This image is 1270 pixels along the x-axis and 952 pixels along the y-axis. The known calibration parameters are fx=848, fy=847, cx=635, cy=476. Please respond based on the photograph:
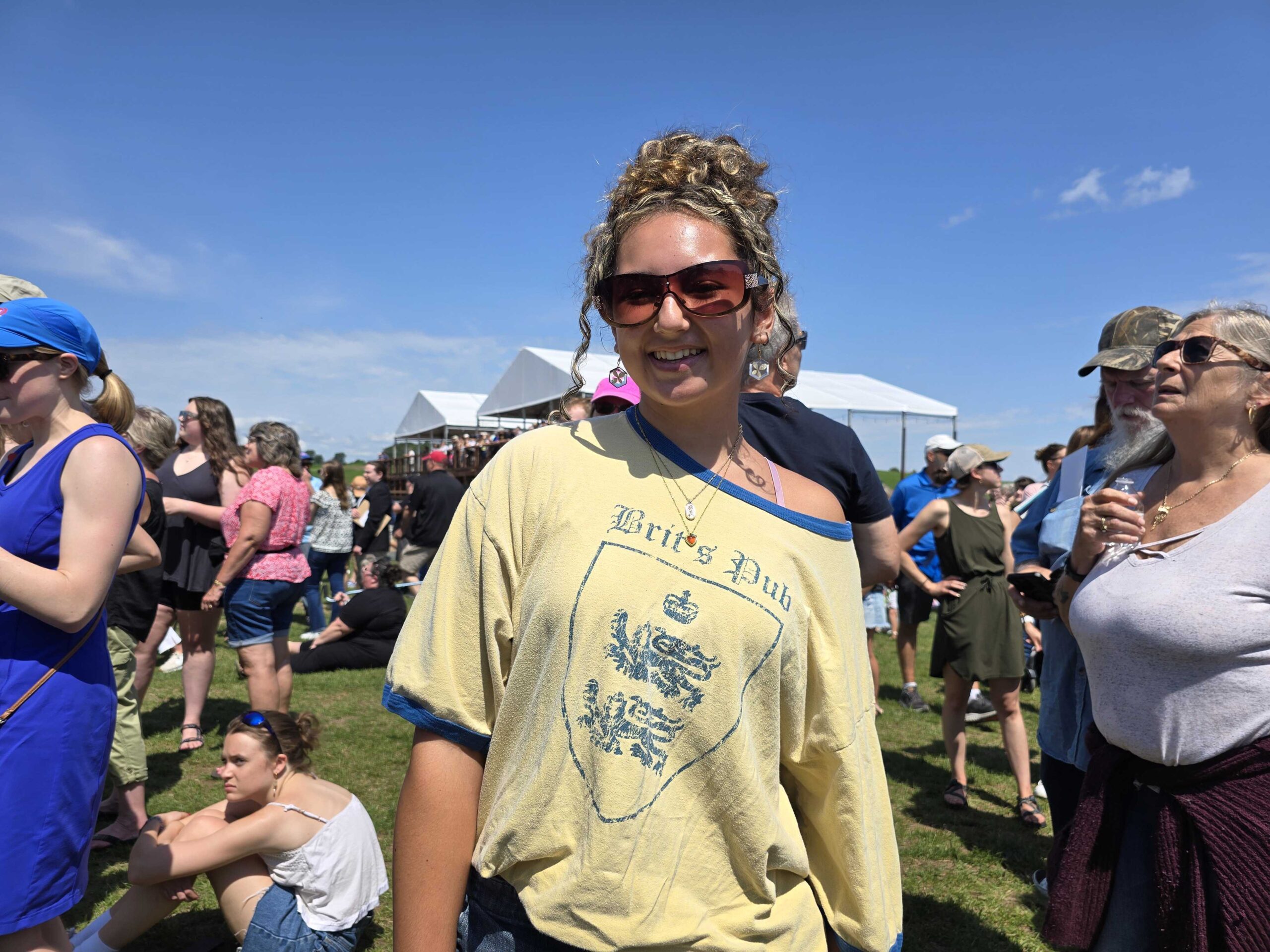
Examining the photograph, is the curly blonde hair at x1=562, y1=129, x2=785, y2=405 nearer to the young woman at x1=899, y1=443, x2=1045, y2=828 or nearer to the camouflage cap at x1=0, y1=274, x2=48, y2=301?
the camouflage cap at x1=0, y1=274, x2=48, y2=301

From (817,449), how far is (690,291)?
511mm

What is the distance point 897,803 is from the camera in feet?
16.5

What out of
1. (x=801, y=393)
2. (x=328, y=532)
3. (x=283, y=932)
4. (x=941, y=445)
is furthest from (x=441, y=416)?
(x=283, y=932)

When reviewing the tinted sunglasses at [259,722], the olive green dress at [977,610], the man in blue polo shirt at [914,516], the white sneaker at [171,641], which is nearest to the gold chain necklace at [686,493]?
the tinted sunglasses at [259,722]

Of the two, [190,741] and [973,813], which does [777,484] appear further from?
[190,741]

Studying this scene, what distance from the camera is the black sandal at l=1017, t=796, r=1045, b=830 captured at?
15.3 feet

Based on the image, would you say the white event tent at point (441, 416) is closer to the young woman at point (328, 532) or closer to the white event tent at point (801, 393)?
the white event tent at point (801, 393)

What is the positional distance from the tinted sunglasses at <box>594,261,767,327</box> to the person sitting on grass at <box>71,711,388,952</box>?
2.56m

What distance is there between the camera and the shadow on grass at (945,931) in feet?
11.6

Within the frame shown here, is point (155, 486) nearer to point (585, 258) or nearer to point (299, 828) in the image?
point (299, 828)

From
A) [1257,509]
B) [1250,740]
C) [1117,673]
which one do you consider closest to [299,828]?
[1117,673]

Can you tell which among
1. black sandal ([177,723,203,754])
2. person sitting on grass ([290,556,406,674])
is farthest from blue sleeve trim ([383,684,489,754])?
person sitting on grass ([290,556,406,674])

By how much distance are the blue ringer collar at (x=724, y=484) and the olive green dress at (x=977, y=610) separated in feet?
12.8

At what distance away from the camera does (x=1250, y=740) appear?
5.82 feet
